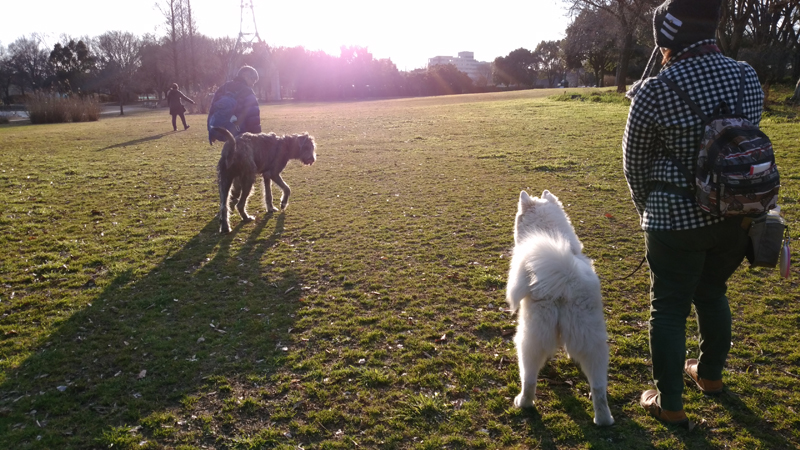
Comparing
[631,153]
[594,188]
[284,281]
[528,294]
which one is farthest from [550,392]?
[594,188]

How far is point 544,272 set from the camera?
2.80 metres

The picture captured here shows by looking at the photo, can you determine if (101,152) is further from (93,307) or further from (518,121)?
(518,121)

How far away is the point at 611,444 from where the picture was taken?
2.79m

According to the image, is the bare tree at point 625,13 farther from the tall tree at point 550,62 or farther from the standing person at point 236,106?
the tall tree at point 550,62

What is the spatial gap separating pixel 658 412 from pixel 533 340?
958 millimetres

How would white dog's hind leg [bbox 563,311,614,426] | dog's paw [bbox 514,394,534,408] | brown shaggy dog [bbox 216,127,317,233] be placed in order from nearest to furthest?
white dog's hind leg [bbox 563,311,614,426]
dog's paw [bbox 514,394,534,408]
brown shaggy dog [bbox 216,127,317,233]

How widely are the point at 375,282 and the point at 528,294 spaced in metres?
2.70

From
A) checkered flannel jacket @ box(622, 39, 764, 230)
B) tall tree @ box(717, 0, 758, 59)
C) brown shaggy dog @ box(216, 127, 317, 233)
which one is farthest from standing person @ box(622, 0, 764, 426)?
tall tree @ box(717, 0, 758, 59)

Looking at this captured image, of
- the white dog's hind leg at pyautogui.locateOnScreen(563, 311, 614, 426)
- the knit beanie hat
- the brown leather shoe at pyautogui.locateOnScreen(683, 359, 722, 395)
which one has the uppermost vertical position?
the knit beanie hat

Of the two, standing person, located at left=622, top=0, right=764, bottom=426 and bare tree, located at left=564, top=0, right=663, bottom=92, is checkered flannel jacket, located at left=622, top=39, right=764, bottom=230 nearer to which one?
standing person, located at left=622, top=0, right=764, bottom=426

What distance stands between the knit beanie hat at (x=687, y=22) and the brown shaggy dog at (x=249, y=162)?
5985 mm

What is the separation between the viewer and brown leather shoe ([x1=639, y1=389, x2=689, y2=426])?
9.32ft

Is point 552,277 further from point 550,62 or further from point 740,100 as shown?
point 550,62

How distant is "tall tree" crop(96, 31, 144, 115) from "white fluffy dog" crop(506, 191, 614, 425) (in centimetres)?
7552
